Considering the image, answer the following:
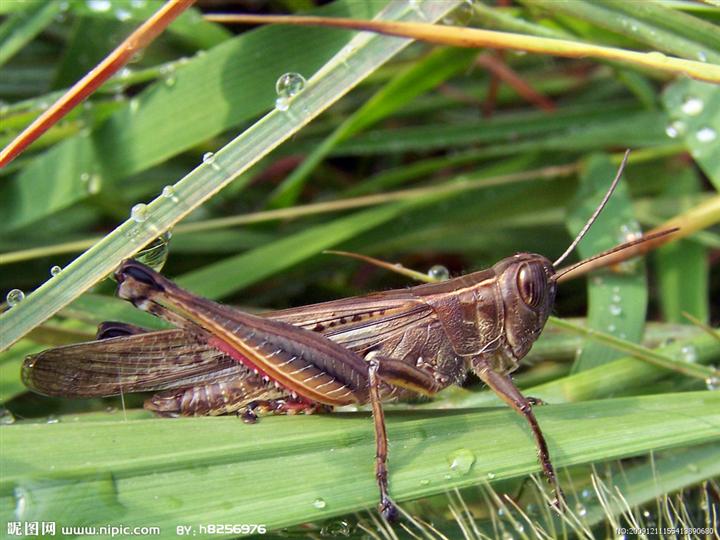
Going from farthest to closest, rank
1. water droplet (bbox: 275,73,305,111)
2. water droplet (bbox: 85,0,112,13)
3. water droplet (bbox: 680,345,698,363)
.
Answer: water droplet (bbox: 85,0,112,13) < water droplet (bbox: 680,345,698,363) < water droplet (bbox: 275,73,305,111)

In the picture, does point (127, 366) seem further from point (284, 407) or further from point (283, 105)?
point (283, 105)

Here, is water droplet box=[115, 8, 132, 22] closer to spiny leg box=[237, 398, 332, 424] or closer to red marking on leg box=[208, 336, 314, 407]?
red marking on leg box=[208, 336, 314, 407]

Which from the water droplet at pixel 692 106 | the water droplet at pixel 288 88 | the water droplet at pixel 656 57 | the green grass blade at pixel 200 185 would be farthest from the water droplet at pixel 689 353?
the water droplet at pixel 288 88

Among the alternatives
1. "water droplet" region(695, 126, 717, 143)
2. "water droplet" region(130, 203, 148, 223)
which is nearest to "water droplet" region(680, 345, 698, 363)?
"water droplet" region(695, 126, 717, 143)

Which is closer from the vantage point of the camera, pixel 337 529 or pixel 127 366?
pixel 337 529

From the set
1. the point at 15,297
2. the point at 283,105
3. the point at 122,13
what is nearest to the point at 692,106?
the point at 283,105

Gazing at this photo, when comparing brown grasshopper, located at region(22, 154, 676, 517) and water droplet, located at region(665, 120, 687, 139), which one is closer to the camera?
brown grasshopper, located at region(22, 154, 676, 517)

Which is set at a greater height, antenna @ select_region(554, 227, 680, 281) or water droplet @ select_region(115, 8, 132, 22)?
water droplet @ select_region(115, 8, 132, 22)
